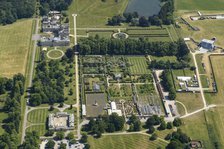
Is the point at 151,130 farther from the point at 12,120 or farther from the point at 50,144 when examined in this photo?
the point at 12,120

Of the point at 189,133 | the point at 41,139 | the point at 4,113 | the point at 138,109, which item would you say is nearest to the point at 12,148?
the point at 41,139

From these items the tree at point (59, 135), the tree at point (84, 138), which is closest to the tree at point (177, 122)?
the tree at point (84, 138)

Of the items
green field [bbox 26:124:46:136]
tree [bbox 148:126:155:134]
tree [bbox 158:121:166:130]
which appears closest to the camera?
green field [bbox 26:124:46:136]

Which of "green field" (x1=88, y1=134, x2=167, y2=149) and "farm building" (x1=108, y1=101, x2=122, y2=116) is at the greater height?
"farm building" (x1=108, y1=101, x2=122, y2=116)

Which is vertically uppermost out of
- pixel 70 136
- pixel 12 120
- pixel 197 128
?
Answer: pixel 12 120

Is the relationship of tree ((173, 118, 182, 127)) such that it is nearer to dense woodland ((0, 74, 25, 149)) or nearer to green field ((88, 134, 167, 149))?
green field ((88, 134, 167, 149))

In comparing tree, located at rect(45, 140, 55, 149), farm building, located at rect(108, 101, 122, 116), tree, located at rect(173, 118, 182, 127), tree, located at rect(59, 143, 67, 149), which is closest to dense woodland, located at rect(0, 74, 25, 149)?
tree, located at rect(45, 140, 55, 149)

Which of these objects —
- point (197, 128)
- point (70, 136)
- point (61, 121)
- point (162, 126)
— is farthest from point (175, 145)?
point (61, 121)
